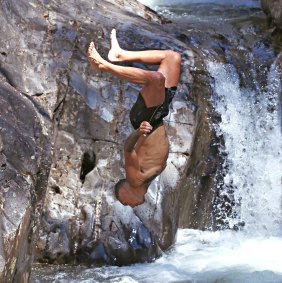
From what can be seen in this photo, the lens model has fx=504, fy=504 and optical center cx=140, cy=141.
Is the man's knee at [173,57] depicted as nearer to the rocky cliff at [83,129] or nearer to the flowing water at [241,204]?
the rocky cliff at [83,129]

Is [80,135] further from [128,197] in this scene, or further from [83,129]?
[128,197]

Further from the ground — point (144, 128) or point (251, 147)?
point (251, 147)

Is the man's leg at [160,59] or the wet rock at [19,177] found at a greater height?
the man's leg at [160,59]

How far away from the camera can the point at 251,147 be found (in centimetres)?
512

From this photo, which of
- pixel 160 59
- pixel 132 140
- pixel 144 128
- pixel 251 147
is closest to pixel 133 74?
pixel 160 59

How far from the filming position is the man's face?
3.84m

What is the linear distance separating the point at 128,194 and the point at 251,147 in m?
1.79

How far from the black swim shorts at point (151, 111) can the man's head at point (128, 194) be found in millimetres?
683

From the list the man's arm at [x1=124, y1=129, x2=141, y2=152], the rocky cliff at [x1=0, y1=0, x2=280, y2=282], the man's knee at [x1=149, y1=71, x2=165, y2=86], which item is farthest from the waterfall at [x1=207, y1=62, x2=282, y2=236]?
the man's knee at [x1=149, y1=71, x2=165, y2=86]

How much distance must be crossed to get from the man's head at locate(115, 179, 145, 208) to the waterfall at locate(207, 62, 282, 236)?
1298mm

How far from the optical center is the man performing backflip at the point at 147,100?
123 inches

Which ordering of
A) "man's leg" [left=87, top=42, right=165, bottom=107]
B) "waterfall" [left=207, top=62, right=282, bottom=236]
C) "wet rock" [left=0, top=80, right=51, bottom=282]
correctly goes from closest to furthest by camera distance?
"wet rock" [left=0, top=80, right=51, bottom=282]
"man's leg" [left=87, top=42, right=165, bottom=107]
"waterfall" [left=207, top=62, right=282, bottom=236]

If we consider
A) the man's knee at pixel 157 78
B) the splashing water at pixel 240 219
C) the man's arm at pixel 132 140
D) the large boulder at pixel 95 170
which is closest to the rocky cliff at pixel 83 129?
the large boulder at pixel 95 170

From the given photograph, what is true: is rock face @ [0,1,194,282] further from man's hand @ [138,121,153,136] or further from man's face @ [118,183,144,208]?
man's hand @ [138,121,153,136]
